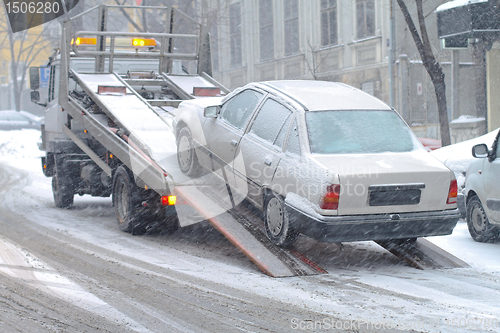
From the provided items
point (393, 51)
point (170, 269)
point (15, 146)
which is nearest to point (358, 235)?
point (170, 269)

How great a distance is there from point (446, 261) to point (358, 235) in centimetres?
122

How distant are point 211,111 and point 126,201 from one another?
1952 millimetres

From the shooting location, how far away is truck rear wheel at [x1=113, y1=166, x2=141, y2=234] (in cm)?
862

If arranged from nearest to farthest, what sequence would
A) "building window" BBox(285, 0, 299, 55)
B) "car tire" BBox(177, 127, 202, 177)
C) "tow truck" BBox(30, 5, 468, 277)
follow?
"tow truck" BBox(30, 5, 468, 277), "car tire" BBox(177, 127, 202, 177), "building window" BBox(285, 0, 299, 55)

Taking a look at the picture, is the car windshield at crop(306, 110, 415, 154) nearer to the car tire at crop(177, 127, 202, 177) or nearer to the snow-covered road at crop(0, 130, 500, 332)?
the snow-covered road at crop(0, 130, 500, 332)

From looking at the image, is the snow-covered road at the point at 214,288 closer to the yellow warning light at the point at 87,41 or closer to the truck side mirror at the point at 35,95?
the yellow warning light at the point at 87,41

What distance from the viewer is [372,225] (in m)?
6.30

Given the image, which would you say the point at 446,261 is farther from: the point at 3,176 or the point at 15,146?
the point at 15,146

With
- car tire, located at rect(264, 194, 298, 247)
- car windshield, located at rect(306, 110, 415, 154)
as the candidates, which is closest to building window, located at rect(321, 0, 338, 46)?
car windshield, located at rect(306, 110, 415, 154)

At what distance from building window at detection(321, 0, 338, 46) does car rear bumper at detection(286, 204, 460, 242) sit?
1930 cm

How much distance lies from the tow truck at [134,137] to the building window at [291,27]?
51.5 ft

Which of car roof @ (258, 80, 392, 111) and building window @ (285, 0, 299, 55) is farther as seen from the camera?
building window @ (285, 0, 299, 55)

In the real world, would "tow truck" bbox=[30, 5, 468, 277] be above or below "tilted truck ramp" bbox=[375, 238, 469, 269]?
above

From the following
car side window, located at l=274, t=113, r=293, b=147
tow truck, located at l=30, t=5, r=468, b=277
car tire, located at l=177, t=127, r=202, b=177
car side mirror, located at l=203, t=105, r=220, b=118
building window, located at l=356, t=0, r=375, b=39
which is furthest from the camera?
building window, located at l=356, t=0, r=375, b=39
